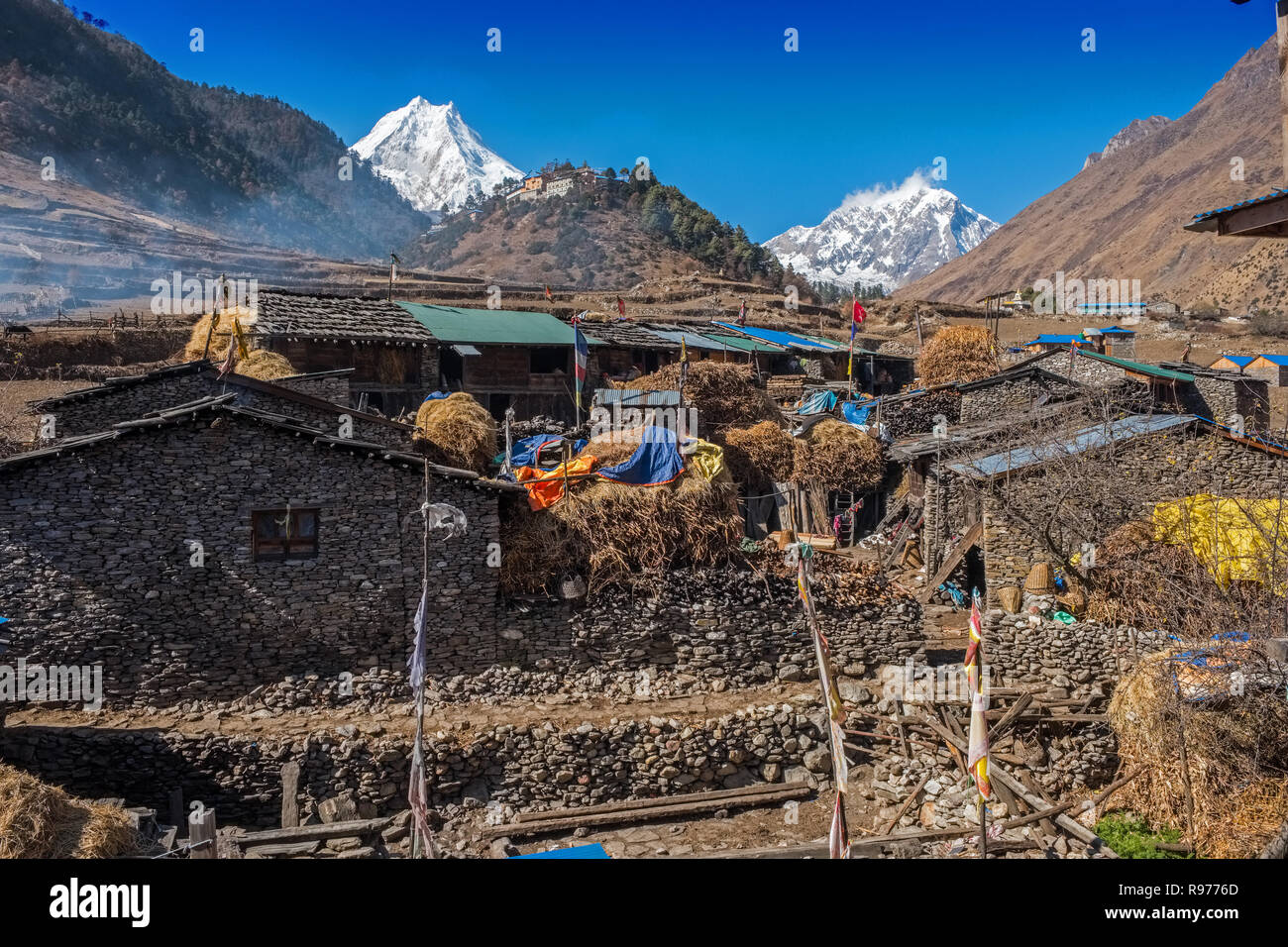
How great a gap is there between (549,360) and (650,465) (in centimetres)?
956

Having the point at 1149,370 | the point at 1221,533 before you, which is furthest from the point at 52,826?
the point at 1149,370

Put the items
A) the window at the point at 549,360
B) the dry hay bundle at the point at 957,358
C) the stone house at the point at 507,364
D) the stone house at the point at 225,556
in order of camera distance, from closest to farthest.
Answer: the stone house at the point at 225,556 < the stone house at the point at 507,364 < the window at the point at 549,360 < the dry hay bundle at the point at 957,358

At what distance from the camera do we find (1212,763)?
432 inches

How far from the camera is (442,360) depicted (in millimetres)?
24094

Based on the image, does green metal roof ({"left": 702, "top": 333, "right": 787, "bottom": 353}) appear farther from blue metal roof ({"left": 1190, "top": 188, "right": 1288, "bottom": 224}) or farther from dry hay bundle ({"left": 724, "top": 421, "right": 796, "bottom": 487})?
blue metal roof ({"left": 1190, "top": 188, "right": 1288, "bottom": 224})

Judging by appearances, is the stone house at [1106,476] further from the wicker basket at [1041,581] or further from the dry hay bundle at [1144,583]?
the dry hay bundle at [1144,583]

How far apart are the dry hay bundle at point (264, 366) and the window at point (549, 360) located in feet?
22.6

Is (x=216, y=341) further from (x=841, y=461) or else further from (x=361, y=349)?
(x=841, y=461)

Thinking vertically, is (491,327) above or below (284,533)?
above

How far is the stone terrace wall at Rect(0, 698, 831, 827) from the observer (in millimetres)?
12148

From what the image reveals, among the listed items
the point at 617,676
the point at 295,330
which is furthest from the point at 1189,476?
the point at 295,330

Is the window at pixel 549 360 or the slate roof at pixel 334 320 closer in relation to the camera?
the slate roof at pixel 334 320

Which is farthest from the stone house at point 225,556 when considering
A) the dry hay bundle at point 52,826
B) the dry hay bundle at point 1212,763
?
the dry hay bundle at point 1212,763

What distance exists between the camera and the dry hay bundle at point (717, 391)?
22078mm
